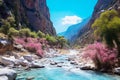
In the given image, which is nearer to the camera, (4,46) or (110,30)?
(110,30)

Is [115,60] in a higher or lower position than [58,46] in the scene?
lower

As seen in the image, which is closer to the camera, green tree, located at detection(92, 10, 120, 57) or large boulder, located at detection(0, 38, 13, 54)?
green tree, located at detection(92, 10, 120, 57)

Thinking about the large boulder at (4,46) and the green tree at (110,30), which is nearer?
the green tree at (110,30)

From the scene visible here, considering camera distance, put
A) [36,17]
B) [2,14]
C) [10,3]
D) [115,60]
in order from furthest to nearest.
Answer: [36,17], [10,3], [2,14], [115,60]

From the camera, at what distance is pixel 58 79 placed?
29.2 metres

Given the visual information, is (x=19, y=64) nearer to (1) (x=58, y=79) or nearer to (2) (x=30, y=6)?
(1) (x=58, y=79)

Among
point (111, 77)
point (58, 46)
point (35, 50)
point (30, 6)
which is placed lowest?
point (111, 77)

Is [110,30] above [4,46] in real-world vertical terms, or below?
below

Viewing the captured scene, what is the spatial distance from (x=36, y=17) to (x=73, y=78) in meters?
153

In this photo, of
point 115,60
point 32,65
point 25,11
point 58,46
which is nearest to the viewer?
point 115,60

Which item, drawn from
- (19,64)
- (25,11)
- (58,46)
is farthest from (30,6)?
(19,64)

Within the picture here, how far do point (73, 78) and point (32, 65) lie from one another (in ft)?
34.7

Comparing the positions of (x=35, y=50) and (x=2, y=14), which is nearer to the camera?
(x=35, y=50)

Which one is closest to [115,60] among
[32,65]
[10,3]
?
→ [32,65]
